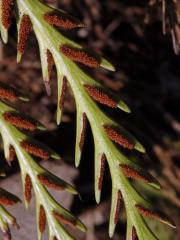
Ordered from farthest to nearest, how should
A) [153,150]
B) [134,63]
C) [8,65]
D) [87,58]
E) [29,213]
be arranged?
[134,63], [153,150], [8,65], [29,213], [87,58]

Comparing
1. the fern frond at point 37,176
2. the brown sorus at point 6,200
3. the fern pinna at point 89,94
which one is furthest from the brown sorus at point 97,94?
the brown sorus at point 6,200

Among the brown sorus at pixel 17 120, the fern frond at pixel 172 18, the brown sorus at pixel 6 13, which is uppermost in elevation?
the fern frond at pixel 172 18

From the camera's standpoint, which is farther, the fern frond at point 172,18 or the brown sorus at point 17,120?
the fern frond at point 172,18

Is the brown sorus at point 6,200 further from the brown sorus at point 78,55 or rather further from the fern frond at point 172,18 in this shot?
the fern frond at point 172,18

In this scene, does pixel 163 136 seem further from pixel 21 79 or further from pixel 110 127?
pixel 110 127

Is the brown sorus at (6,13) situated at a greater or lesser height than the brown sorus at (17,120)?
greater

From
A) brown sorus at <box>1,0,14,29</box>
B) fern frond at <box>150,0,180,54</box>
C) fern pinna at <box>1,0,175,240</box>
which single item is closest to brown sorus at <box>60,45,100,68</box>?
fern pinna at <box>1,0,175,240</box>

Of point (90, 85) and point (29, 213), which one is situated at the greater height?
point (90, 85)

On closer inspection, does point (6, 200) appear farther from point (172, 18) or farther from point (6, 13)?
point (172, 18)

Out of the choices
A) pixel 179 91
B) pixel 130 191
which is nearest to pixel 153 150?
pixel 179 91
